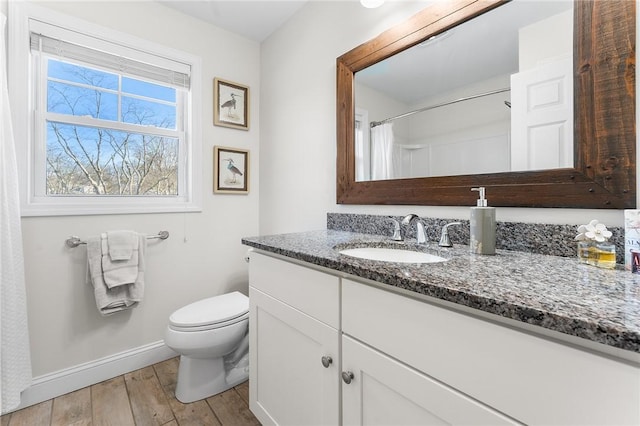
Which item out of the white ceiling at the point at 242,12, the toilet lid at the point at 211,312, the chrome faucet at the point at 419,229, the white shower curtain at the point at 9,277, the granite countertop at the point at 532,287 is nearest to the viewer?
the granite countertop at the point at 532,287

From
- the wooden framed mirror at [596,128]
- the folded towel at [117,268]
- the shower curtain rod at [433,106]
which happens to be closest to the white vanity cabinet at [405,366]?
the wooden framed mirror at [596,128]

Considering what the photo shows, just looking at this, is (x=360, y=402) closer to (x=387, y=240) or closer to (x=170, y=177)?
(x=387, y=240)

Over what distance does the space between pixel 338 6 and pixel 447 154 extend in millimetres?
1125

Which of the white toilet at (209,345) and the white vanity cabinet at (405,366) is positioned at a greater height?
the white vanity cabinet at (405,366)

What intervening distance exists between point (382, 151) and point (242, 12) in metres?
1.45

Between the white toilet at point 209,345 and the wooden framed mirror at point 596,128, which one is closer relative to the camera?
the wooden framed mirror at point 596,128

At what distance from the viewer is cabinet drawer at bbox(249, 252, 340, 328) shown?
86cm

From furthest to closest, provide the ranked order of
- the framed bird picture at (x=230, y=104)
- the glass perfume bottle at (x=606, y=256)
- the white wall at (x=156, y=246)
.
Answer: the framed bird picture at (x=230, y=104)
the white wall at (x=156, y=246)
the glass perfume bottle at (x=606, y=256)

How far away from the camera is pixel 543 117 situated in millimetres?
929

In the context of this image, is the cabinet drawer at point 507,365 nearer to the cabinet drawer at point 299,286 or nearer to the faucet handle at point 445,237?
the cabinet drawer at point 299,286

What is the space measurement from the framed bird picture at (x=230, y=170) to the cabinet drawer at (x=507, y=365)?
1.70 metres

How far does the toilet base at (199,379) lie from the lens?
58.4 inches

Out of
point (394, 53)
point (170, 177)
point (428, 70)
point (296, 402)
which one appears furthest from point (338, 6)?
point (296, 402)

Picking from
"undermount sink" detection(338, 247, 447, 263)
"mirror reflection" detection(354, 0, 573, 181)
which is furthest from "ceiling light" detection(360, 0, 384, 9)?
"undermount sink" detection(338, 247, 447, 263)
